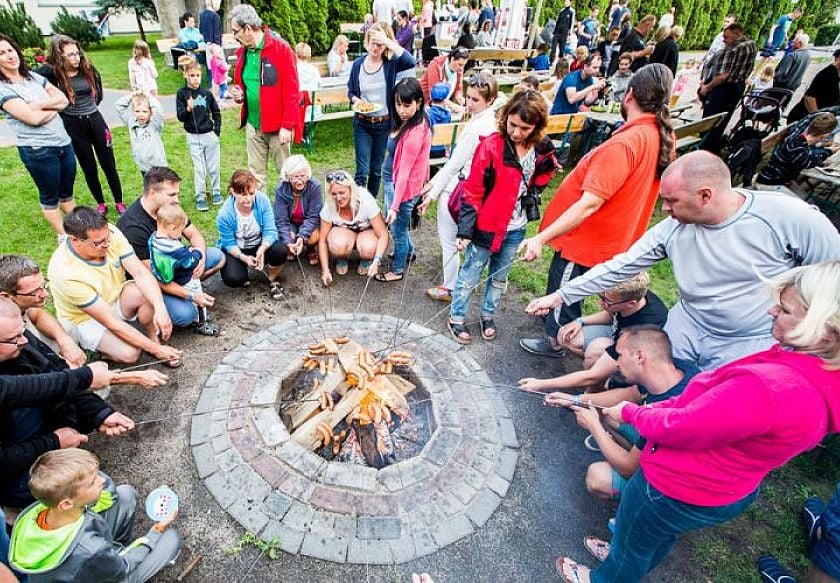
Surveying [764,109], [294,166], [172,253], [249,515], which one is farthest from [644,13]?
[249,515]

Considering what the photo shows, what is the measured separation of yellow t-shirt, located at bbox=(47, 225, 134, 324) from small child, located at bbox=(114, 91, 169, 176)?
2.47 m

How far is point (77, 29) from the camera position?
18547 millimetres

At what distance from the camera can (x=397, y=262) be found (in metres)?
5.31

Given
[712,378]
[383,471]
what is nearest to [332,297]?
[383,471]

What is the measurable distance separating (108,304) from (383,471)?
8.47ft

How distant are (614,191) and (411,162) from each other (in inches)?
83.6

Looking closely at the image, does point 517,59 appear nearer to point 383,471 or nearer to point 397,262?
point 397,262

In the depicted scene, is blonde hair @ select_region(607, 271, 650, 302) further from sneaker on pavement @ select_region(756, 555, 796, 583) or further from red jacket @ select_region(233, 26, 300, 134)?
red jacket @ select_region(233, 26, 300, 134)

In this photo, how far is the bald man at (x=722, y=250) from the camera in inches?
95.7

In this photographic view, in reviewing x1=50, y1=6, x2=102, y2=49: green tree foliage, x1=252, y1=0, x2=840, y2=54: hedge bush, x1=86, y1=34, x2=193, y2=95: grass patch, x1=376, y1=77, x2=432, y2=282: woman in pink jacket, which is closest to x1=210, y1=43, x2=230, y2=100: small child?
x1=86, y1=34, x2=193, y2=95: grass patch

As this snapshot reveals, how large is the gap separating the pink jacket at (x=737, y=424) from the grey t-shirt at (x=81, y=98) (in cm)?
662

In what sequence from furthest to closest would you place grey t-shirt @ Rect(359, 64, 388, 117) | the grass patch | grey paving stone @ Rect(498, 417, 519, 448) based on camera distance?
the grass patch < grey t-shirt @ Rect(359, 64, 388, 117) < grey paving stone @ Rect(498, 417, 519, 448)

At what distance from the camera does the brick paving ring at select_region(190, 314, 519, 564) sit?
8.86ft

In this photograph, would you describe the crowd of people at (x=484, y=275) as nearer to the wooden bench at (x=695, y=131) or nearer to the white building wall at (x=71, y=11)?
the wooden bench at (x=695, y=131)
